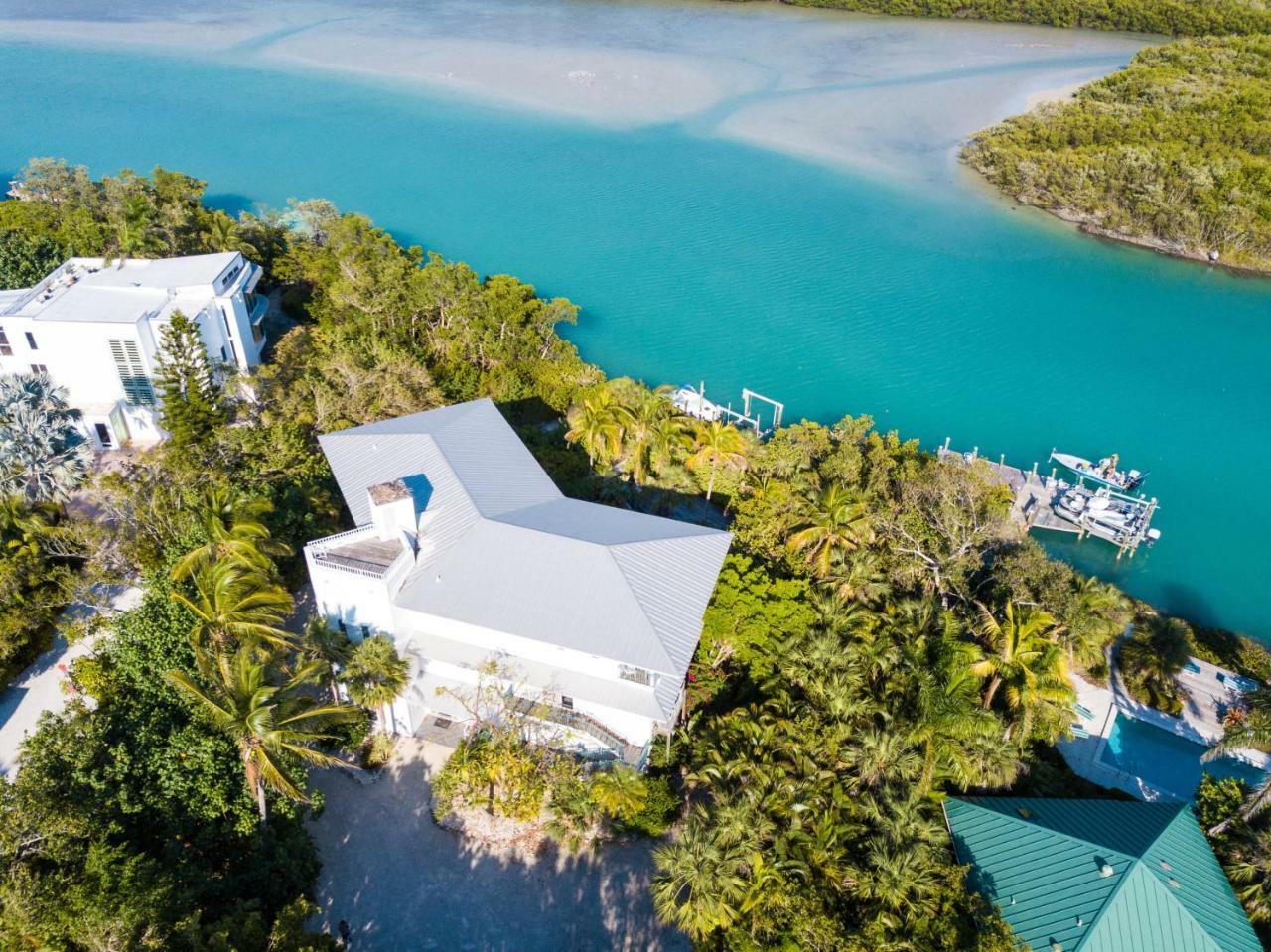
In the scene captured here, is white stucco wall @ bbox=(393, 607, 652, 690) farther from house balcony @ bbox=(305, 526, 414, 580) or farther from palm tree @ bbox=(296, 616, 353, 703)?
palm tree @ bbox=(296, 616, 353, 703)

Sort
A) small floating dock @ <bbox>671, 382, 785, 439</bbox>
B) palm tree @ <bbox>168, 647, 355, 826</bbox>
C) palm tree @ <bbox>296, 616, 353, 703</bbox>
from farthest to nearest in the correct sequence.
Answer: small floating dock @ <bbox>671, 382, 785, 439</bbox>
palm tree @ <bbox>296, 616, 353, 703</bbox>
palm tree @ <bbox>168, 647, 355, 826</bbox>

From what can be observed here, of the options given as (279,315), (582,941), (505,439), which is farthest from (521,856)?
(279,315)

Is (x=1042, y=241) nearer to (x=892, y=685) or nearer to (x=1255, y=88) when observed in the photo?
(x=1255, y=88)

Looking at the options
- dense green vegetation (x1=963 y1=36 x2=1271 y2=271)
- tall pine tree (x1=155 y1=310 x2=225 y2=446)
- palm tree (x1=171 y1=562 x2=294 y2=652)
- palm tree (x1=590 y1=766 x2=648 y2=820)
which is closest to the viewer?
palm tree (x1=171 y1=562 x2=294 y2=652)

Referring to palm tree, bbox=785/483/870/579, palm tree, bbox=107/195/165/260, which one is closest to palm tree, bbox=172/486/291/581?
palm tree, bbox=785/483/870/579

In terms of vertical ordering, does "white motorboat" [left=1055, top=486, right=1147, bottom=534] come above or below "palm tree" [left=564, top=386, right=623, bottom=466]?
below

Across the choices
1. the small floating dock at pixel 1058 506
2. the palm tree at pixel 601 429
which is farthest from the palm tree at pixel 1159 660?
the palm tree at pixel 601 429
